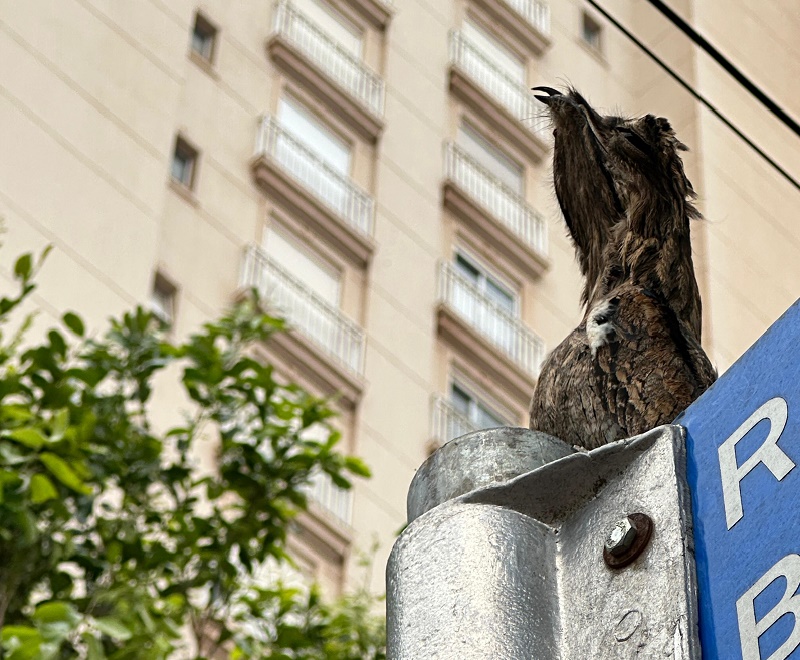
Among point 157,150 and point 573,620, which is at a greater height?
point 157,150

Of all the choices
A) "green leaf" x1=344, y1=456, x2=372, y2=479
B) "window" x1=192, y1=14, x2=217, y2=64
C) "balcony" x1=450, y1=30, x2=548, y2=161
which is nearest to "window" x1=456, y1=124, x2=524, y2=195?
"balcony" x1=450, y1=30, x2=548, y2=161

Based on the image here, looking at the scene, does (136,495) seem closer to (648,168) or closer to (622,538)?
(648,168)

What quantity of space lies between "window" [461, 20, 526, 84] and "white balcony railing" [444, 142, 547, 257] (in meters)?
2.62

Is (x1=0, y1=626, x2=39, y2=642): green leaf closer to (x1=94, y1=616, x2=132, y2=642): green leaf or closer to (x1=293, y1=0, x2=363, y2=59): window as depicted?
(x1=94, y1=616, x2=132, y2=642): green leaf

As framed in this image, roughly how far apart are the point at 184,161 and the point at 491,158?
7506 millimetres

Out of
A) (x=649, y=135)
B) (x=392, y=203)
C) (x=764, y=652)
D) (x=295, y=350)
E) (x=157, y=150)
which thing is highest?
(x=392, y=203)

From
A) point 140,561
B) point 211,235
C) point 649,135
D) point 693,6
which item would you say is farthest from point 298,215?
point 649,135

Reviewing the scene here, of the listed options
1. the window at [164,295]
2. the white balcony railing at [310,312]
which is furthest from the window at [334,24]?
the window at [164,295]

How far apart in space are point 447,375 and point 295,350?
337cm

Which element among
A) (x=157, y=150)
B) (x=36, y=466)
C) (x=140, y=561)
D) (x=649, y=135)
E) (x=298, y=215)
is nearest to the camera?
(x=649, y=135)

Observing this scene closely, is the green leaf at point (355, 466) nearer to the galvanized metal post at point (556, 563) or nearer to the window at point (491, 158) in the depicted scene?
the galvanized metal post at point (556, 563)

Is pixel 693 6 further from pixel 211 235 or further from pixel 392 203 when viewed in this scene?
pixel 211 235

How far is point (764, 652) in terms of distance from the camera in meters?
2.55

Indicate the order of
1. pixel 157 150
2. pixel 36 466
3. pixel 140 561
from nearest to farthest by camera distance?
pixel 36 466, pixel 140 561, pixel 157 150
